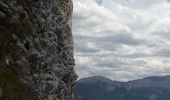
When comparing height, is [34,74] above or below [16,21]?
below

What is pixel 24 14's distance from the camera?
123 ft

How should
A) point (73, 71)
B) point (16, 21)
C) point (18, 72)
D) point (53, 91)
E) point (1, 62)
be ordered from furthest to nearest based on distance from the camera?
point (73, 71) < point (53, 91) < point (16, 21) < point (18, 72) < point (1, 62)

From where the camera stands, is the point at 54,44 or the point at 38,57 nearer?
the point at 38,57

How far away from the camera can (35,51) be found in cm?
3744

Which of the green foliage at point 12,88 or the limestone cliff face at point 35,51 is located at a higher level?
the limestone cliff face at point 35,51

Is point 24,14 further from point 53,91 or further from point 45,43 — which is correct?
point 53,91

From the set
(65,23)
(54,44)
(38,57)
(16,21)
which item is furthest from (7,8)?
(65,23)

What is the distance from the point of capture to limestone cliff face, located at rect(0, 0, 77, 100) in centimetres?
3234

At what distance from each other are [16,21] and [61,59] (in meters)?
9.46

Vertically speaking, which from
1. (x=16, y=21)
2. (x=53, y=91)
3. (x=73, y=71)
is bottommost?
(x=53, y=91)

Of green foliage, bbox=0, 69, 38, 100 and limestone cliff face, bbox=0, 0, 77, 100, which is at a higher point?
limestone cliff face, bbox=0, 0, 77, 100

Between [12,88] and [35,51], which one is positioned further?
[35,51]

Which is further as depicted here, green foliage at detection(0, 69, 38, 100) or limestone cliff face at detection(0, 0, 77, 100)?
limestone cliff face at detection(0, 0, 77, 100)

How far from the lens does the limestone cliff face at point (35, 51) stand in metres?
32.3
